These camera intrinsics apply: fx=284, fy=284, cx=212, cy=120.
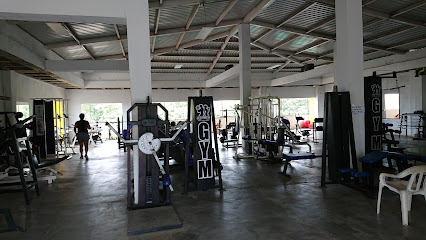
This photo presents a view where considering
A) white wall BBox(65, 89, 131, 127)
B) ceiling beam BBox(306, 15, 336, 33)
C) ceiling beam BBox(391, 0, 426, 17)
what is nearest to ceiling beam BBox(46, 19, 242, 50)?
ceiling beam BBox(306, 15, 336, 33)

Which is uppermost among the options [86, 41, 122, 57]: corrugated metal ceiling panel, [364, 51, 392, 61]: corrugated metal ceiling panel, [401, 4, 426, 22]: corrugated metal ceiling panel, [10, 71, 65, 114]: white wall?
[401, 4, 426, 22]: corrugated metal ceiling panel

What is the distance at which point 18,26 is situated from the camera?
723cm

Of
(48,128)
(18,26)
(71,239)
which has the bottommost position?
(71,239)

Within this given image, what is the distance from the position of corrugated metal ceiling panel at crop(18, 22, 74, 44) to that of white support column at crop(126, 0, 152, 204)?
15.3 feet

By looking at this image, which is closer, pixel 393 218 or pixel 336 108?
pixel 393 218

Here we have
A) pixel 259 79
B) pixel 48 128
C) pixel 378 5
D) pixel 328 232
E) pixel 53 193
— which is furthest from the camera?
pixel 259 79

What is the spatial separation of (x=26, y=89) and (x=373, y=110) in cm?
1113

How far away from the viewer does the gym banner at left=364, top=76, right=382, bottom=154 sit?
630 centimetres

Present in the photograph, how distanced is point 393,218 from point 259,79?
15.4 metres

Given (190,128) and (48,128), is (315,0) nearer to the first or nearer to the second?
(190,128)

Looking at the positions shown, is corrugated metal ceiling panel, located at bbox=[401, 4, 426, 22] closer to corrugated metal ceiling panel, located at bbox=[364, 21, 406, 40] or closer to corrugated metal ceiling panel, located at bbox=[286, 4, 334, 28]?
corrugated metal ceiling panel, located at bbox=[364, 21, 406, 40]

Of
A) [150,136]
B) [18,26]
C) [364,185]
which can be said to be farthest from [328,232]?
[18,26]

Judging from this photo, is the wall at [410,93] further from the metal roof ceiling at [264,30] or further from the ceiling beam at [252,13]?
the ceiling beam at [252,13]

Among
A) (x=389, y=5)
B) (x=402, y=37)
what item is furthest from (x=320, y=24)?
(x=402, y=37)
